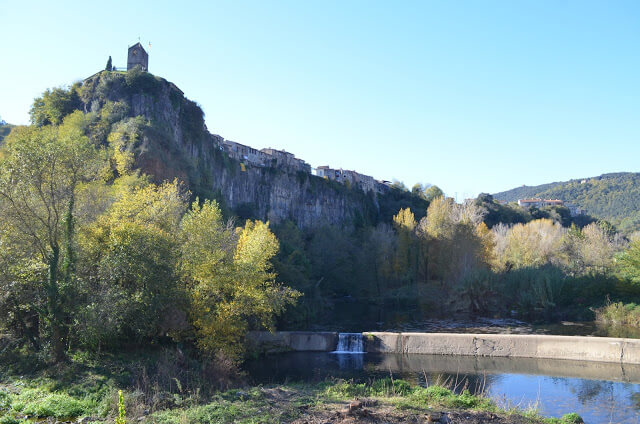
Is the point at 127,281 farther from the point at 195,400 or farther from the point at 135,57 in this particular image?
the point at 135,57

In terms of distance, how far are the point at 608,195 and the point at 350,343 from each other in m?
145

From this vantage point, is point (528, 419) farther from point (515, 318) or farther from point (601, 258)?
point (601, 258)

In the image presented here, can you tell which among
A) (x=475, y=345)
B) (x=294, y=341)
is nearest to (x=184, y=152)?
(x=294, y=341)

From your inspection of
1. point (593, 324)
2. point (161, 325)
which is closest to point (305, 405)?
point (161, 325)

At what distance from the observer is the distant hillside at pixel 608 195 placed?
122488 mm

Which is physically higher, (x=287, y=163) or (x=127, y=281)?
(x=287, y=163)

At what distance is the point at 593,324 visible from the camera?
32.7 meters

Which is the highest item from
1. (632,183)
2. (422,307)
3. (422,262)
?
(632,183)

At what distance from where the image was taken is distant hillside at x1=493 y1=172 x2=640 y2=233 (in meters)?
122

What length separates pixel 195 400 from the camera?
12531mm

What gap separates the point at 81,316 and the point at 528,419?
14801 mm

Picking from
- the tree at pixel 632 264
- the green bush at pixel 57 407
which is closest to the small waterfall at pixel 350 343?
the green bush at pixel 57 407

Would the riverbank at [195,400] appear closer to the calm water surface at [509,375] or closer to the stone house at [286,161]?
the calm water surface at [509,375]

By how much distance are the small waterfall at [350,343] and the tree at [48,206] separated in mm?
14229
